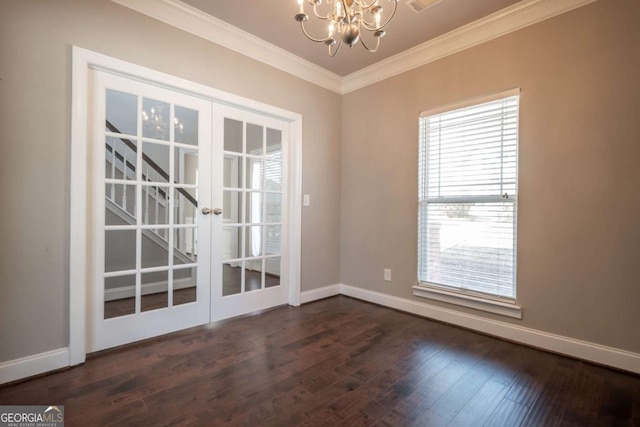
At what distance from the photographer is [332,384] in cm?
176

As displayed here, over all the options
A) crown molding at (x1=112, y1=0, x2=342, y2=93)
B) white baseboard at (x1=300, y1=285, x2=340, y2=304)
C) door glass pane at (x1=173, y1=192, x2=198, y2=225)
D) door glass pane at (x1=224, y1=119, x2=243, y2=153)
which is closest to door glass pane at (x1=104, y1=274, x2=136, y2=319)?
door glass pane at (x1=173, y1=192, x2=198, y2=225)

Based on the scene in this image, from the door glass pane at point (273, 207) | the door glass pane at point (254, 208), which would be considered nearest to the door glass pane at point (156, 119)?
the door glass pane at point (254, 208)

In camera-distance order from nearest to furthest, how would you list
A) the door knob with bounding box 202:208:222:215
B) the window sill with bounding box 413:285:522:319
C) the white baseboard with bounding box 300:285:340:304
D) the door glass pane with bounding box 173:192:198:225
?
the window sill with bounding box 413:285:522:319 < the door glass pane with bounding box 173:192:198:225 < the door knob with bounding box 202:208:222:215 < the white baseboard with bounding box 300:285:340:304

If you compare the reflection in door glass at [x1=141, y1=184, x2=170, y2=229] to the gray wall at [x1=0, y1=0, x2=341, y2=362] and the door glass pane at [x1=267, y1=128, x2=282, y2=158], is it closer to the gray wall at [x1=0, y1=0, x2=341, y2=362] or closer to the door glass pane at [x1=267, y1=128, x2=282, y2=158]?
the gray wall at [x1=0, y1=0, x2=341, y2=362]

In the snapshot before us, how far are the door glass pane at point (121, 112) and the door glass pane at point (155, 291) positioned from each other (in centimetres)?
110

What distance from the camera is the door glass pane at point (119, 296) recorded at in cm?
215

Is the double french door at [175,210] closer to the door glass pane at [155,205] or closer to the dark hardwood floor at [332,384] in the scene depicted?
the door glass pane at [155,205]

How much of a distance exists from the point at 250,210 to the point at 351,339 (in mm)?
1506

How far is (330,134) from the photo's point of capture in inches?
141

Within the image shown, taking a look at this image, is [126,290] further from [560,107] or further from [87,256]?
[560,107]

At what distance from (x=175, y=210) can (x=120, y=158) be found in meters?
0.54

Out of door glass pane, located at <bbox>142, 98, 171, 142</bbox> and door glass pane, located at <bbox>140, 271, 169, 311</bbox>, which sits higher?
door glass pane, located at <bbox>142, 98, 171, 142</bbox>

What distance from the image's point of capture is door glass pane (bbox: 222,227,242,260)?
2.76m

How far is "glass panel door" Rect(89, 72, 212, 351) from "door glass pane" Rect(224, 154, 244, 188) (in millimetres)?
180
